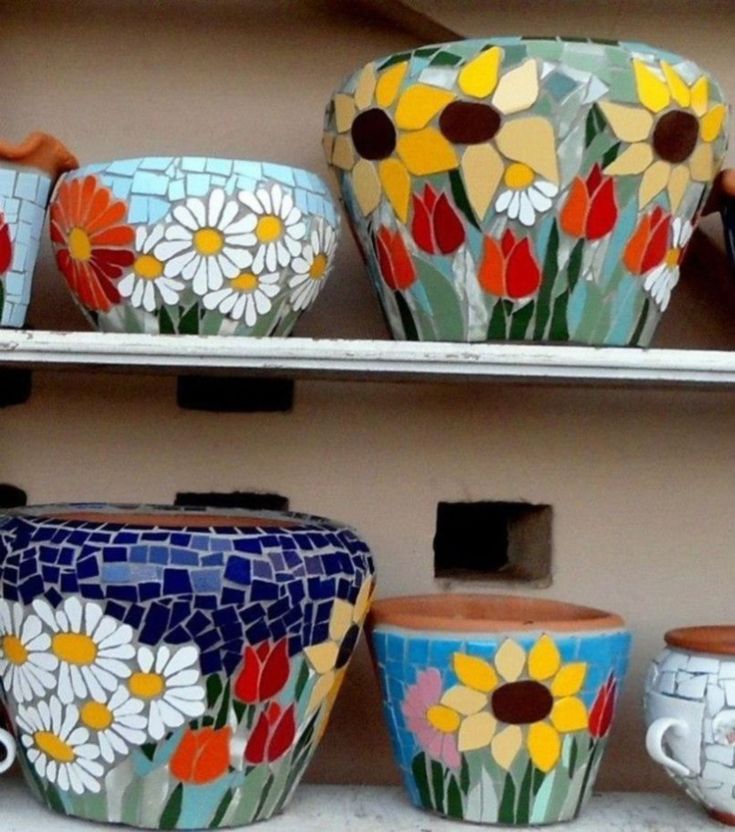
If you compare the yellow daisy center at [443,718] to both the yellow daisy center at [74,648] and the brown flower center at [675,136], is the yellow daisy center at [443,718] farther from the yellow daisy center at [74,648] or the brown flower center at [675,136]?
the brown flower center at [675,136]

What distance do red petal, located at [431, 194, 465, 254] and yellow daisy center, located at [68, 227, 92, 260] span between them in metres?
0.22

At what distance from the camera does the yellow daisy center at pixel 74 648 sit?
2.31 feet

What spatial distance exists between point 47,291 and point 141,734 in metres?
0.36

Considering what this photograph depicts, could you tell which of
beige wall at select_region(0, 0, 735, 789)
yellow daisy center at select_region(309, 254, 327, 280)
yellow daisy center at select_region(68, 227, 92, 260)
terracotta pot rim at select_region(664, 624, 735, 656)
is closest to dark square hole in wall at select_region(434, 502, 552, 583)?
beige wall at select_region(0, 0, 735, 789)

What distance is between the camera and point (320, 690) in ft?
2.46

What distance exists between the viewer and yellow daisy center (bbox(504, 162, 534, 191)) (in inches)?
29.1

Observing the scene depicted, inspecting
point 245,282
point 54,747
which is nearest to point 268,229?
point 245,282

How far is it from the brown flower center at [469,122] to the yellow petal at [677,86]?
0.37 ft

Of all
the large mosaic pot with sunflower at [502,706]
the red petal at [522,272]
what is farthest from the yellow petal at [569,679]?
the red petal at [522,272]

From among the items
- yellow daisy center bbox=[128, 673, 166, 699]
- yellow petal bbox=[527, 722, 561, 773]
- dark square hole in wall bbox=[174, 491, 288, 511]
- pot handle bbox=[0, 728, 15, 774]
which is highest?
dark square hole in wall bbox=[174, 491, 288, 511]

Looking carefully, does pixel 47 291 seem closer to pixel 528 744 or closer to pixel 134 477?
pixel 134 477

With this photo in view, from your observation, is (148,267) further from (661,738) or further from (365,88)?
(661,738)

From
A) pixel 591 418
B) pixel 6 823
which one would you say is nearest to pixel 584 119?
pixel 591 418

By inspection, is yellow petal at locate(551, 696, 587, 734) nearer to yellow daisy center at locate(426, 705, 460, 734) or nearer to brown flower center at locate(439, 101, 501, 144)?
yellow daisy center at locate(426, 705, 460, 734)
